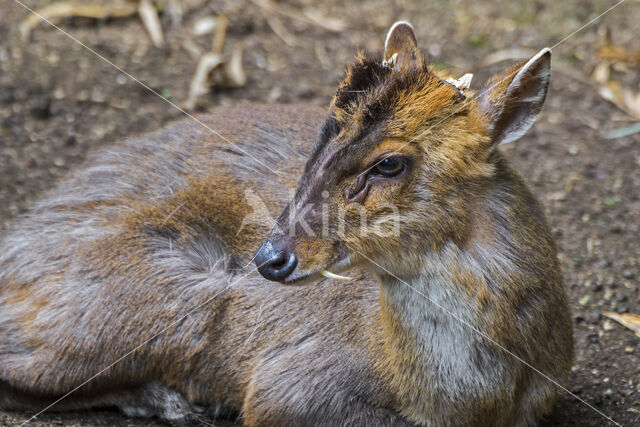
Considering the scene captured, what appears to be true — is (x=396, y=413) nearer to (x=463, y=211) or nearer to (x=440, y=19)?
(x=463, y=211)

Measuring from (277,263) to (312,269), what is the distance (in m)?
0.17

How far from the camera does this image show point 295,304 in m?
5.20

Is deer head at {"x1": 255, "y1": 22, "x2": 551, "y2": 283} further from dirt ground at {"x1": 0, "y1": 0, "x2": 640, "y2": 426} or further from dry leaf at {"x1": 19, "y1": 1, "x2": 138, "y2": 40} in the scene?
dry leaf at {"x1": 19, "y1": 1, "x2": 138, "y2": 40}

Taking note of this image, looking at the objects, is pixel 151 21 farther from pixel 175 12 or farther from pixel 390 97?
pixel 390 97

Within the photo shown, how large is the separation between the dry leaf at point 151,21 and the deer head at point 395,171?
575cm

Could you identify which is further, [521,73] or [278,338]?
[278,338]

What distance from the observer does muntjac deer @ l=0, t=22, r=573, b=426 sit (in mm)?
4277

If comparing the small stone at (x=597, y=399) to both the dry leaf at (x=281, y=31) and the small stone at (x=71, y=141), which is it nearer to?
the small stone at (x=71, y=141)

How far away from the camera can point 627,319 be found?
5.98m

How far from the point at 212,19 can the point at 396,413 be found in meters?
6.33

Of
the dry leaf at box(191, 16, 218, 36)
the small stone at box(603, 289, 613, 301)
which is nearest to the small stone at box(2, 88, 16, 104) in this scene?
the dry leaf at box(191, 16, 218, 36)

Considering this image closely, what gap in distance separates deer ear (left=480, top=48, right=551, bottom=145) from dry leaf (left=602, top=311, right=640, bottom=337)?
87.6 inches

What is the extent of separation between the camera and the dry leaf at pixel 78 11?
31.0 ft

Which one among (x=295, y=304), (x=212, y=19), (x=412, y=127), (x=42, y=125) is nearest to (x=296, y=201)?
(x=412, y=127)
